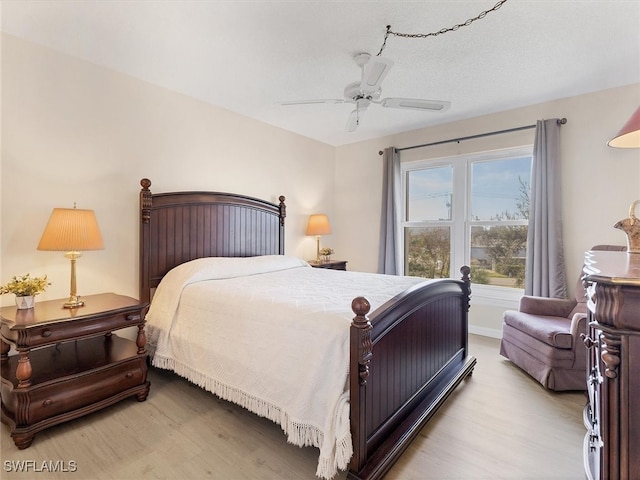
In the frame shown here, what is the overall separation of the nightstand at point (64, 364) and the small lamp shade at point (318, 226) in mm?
2591

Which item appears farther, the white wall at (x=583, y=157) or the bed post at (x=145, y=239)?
the white wall at (x=583, y=157)

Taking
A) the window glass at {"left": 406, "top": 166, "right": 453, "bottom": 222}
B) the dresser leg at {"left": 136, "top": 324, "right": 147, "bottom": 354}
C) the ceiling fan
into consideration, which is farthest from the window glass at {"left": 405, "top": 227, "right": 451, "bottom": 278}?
the dresser leg at {"left": 136, "top": 324, "right": 147, "bottom": 354}

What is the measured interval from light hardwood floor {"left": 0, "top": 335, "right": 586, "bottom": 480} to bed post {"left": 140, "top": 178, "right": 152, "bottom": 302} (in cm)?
89

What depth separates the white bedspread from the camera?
1548mm

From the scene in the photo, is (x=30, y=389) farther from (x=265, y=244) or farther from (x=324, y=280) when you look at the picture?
(x=265, y=244)

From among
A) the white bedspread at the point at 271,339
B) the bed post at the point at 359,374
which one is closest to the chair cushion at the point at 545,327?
the white bedspread at the point at 271,339

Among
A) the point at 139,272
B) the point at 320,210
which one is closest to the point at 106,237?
the point at 139,272

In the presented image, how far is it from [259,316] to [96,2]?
2.16 m

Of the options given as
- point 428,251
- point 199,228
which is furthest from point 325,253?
point 199,228

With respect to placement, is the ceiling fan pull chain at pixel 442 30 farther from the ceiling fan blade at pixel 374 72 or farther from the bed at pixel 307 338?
the bed at pixel 307 338

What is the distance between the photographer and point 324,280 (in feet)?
9.23

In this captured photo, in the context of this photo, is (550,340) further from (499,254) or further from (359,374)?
(359,374)

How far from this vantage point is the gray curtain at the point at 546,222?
130 inches

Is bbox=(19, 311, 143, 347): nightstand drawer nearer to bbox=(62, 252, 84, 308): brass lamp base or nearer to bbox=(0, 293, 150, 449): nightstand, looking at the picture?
bbox=(0, 293, 150, 449): nightstand
